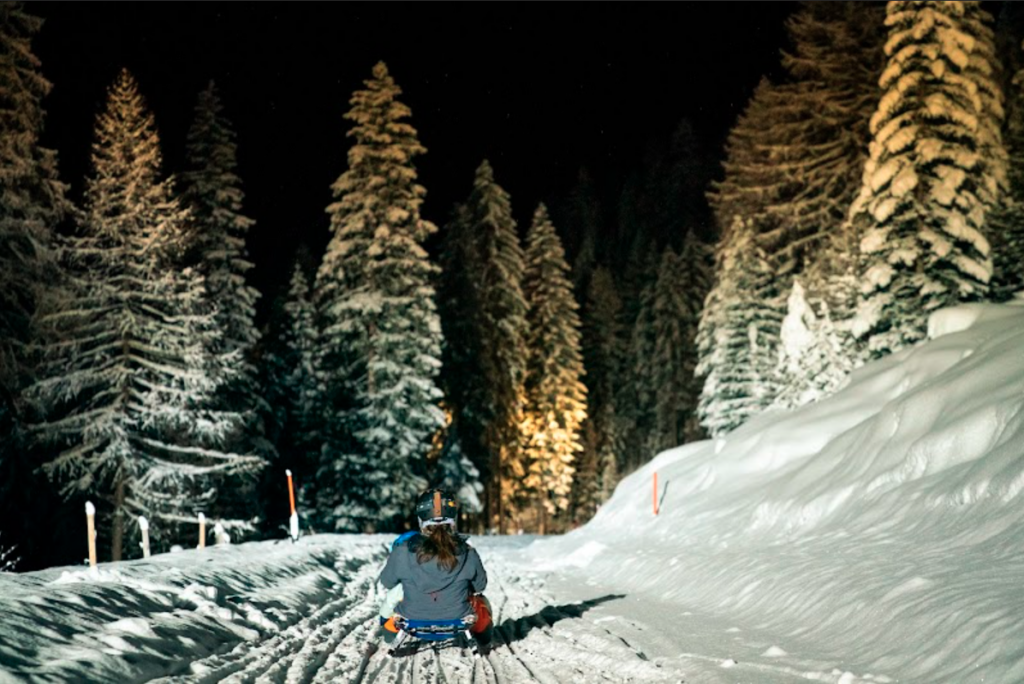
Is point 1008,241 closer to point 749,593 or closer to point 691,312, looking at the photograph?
point 749,593

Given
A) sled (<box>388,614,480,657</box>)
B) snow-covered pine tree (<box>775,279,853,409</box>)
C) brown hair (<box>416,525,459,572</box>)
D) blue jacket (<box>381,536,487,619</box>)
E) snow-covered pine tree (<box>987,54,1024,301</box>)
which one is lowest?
sled (<box>388,614,480,657</box>)

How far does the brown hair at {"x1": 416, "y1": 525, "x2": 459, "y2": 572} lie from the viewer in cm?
716

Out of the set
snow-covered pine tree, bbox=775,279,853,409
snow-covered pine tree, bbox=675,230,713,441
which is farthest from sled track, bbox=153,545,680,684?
snow-covered pine tree, bbox=675,230,713,441

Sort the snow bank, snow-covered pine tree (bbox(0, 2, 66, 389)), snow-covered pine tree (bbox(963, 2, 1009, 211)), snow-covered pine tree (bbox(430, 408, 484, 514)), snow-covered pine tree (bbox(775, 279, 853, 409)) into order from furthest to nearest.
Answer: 1. snow-covered pine tree (bbox(430, 408, 484, 514))
2. snow-covered pine tree (bbox(775, 279, 853, 409))
3. snow-covered pine tree (bbox(963, 2, 1009, 211))
4. snow-covered pine tree (bbox(0, 2, 66, 389))
5. the snow bank

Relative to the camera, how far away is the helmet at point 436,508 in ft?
23.7

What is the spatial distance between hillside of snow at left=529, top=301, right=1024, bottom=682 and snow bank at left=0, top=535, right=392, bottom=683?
5.49m

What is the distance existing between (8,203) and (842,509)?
20.7 m

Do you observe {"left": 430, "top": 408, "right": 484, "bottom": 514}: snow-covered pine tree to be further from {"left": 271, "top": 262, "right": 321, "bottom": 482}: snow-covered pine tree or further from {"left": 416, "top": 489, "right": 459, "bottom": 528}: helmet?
{"left": 416, "top": 489, "right": 459, "bottom": 528}: helmet

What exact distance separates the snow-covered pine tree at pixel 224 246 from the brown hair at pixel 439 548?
74.3 ft

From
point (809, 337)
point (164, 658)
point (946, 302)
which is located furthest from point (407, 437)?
point (164, 658)

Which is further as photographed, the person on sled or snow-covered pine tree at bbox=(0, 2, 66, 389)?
snow-covered pine tree at bbox=(0, 2, 66, 389)

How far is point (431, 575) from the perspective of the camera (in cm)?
722

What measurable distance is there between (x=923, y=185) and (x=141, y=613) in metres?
20.9

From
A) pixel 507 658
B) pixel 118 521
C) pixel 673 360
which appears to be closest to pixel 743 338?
pixel 673 360
